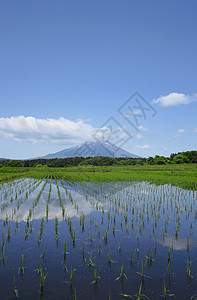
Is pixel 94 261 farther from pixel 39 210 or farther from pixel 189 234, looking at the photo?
pixel 39 210

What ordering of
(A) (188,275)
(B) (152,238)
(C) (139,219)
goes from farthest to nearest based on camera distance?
(C) (139,219)
(B) (152,238)
(A) (188,275)

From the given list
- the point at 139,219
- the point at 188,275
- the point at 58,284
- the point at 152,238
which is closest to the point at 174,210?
the point at 139,219

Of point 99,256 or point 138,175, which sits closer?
point 99,256

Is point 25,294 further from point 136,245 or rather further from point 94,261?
point 136,245

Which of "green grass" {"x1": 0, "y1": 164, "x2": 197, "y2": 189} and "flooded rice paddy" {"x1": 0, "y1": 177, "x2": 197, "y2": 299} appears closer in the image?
"flooded rice paddy" {"x1": 0, "y1": 177, "x2": 197, "y2": 299}

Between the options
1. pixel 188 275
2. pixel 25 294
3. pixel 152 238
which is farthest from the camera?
pixel 152 238

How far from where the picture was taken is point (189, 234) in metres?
5.01

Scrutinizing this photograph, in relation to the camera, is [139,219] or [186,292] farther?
[139,219]

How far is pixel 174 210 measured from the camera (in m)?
7.26

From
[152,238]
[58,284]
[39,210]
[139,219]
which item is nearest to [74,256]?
[58,284]

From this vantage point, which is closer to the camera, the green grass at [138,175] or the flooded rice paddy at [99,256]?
the flooded rice paddy at [99,256]

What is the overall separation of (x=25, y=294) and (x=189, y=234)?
13.3 ft

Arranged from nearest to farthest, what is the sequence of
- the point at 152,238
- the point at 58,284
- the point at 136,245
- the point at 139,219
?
the point at 58,284 → the point at 136,245 → the point at 152,238 → the point at 139,219

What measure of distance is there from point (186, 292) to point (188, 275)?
0.45m
